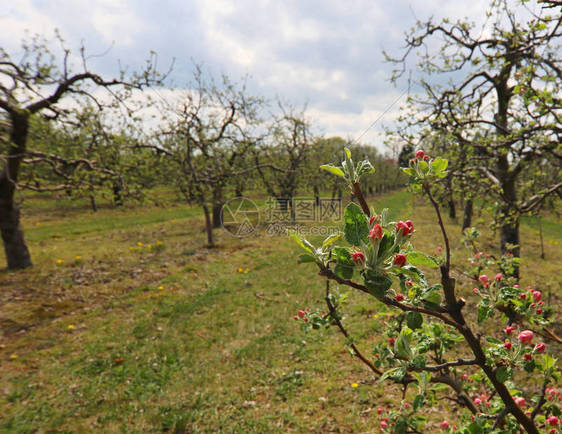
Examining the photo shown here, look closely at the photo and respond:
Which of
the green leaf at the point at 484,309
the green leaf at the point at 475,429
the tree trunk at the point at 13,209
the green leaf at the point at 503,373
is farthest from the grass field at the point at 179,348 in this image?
the green leaf at the point at 475,429

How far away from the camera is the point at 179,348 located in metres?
6.16

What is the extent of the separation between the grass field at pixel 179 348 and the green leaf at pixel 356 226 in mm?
171

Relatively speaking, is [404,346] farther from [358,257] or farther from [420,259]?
[358,257]

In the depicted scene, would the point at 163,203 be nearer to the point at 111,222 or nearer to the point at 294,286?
the point at 294,286

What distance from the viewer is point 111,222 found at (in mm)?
20578

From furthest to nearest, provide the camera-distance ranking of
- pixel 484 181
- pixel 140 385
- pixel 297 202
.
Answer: pixel 297 202 → pixel 484 181 → pixel 140 385

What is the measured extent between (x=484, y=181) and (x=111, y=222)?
23011 millimetres

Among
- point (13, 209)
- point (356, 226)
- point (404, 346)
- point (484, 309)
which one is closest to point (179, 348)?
point (404, 346)

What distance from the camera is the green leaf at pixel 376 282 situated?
3.03 feet

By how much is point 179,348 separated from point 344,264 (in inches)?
253

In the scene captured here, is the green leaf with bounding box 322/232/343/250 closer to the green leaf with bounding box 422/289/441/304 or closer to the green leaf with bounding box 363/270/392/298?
the green leaf with bounding box 363/270/392/298

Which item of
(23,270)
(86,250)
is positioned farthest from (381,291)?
(86,250)

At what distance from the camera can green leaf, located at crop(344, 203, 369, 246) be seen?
3.30 feet

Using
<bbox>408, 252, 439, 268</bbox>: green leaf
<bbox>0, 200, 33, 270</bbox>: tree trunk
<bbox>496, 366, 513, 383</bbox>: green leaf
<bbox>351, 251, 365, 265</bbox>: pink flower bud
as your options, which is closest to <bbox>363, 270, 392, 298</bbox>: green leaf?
<bbox>351, 251, 365, 265</bbox>: pink flower bud
